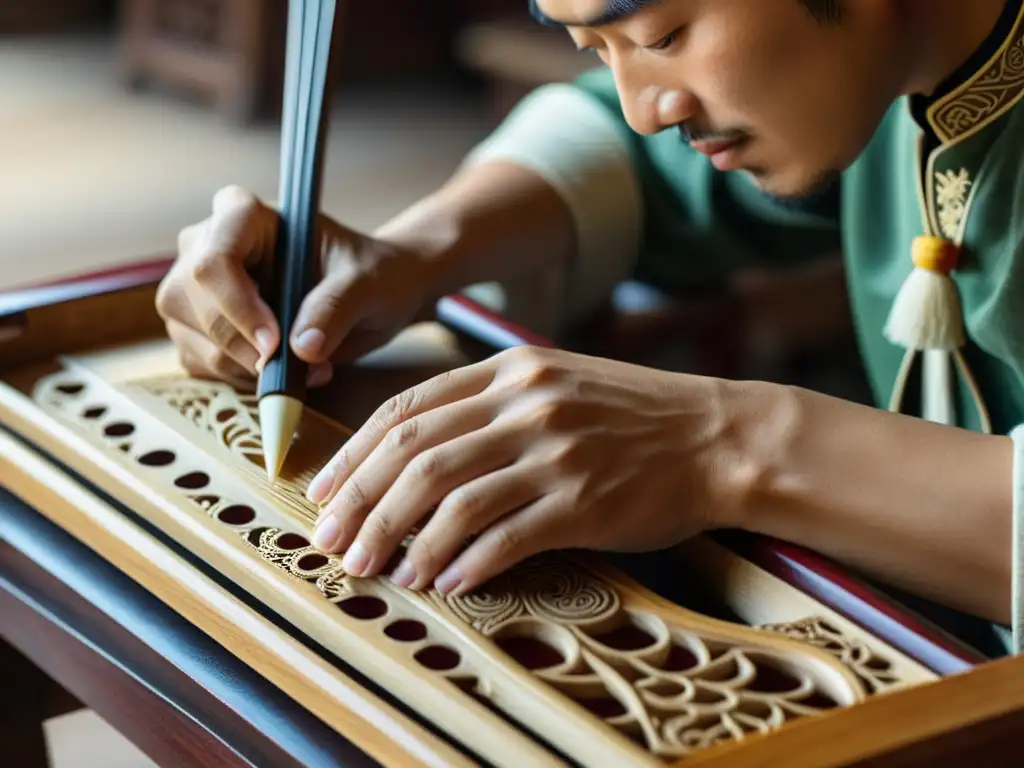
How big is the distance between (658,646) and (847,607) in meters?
0.10

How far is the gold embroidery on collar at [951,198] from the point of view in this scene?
1.02 metres

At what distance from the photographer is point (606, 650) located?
2.16 feet

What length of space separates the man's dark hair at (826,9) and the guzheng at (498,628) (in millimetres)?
332

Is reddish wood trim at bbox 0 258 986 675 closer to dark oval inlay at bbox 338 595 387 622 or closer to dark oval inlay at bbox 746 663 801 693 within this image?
dark oval inlay at bbox 746 663 801 693

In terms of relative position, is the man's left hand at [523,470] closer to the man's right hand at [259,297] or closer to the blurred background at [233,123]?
the man's right hand at [259,297]

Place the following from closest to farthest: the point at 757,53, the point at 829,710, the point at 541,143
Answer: the point at 829,710, the point at 757,53, the point at 541,143

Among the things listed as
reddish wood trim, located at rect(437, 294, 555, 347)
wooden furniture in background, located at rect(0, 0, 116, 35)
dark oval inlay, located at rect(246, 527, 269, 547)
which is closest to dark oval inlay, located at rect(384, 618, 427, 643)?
dark oval inlay, located at rect(246, 527, 269, 547)

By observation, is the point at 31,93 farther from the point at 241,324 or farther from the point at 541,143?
the point at 241,324

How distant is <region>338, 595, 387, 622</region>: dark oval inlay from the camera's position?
2.26 ft

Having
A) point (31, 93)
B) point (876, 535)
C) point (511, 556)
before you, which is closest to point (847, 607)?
point (876, 535)

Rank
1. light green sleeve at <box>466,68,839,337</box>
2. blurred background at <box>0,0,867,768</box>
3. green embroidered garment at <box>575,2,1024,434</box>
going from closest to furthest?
1. green embroidered garment at <box>575,2,1024,434</box>
2. light green sleeve at <box>466,68,839,337</box>
3. blurred background at <box>0,0,867,768</box>

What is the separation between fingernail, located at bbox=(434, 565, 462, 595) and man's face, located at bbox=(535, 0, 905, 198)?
13.3 inches

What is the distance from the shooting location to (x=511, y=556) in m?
0.71

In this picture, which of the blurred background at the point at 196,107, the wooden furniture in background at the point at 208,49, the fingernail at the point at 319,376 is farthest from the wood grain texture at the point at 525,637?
the wooden furniture in background at the point at 208,49
